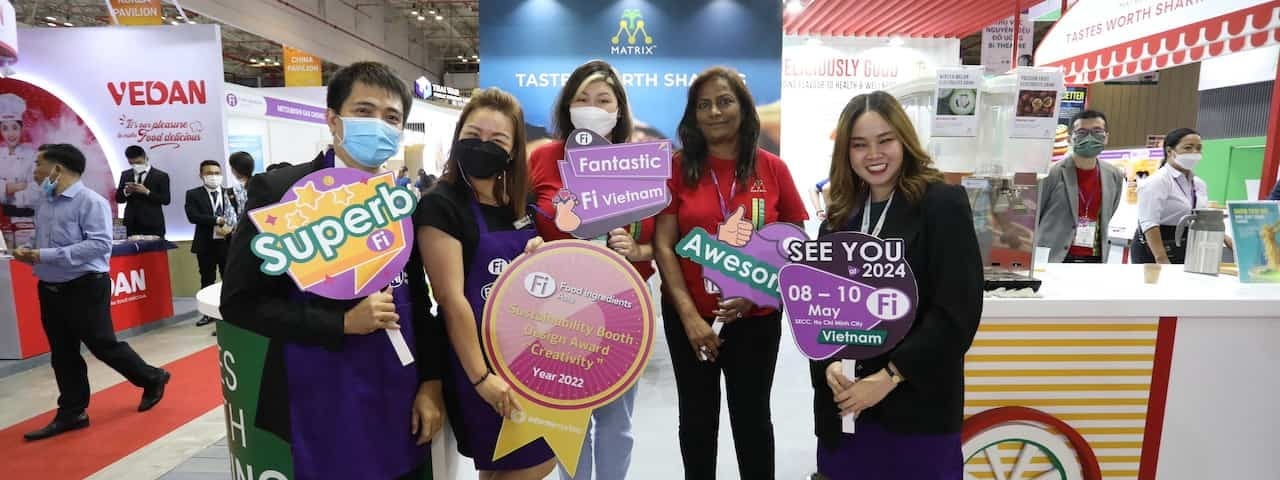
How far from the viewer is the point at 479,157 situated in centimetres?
141

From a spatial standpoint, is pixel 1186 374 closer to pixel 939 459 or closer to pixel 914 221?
pixel 939 459

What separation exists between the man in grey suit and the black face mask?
134 inches

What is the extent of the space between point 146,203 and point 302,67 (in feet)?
29.6

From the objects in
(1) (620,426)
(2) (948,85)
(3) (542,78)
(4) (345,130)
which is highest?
(3) (542,78)

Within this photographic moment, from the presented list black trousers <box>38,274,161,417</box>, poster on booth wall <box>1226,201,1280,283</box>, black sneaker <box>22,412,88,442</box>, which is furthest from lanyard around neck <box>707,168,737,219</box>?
black sneaker <box>22,412,88,442</box>

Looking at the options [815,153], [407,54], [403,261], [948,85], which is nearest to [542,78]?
[815,153]

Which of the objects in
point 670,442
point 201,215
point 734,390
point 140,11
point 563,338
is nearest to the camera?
point 563,338

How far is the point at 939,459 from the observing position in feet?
4.49

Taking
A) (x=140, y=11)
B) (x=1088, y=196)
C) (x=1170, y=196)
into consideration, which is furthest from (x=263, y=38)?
(x=1170, y=196)

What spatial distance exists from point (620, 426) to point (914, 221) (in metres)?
0.97

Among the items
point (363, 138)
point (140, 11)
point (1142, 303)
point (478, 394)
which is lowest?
point (478, 394)

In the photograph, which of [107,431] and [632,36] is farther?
[632,36]

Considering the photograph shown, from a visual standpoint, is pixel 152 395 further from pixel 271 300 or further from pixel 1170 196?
pixel 1170 196

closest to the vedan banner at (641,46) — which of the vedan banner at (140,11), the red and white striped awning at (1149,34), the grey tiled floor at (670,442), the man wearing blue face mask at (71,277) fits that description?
the red and white striped awning at (1149,34)
